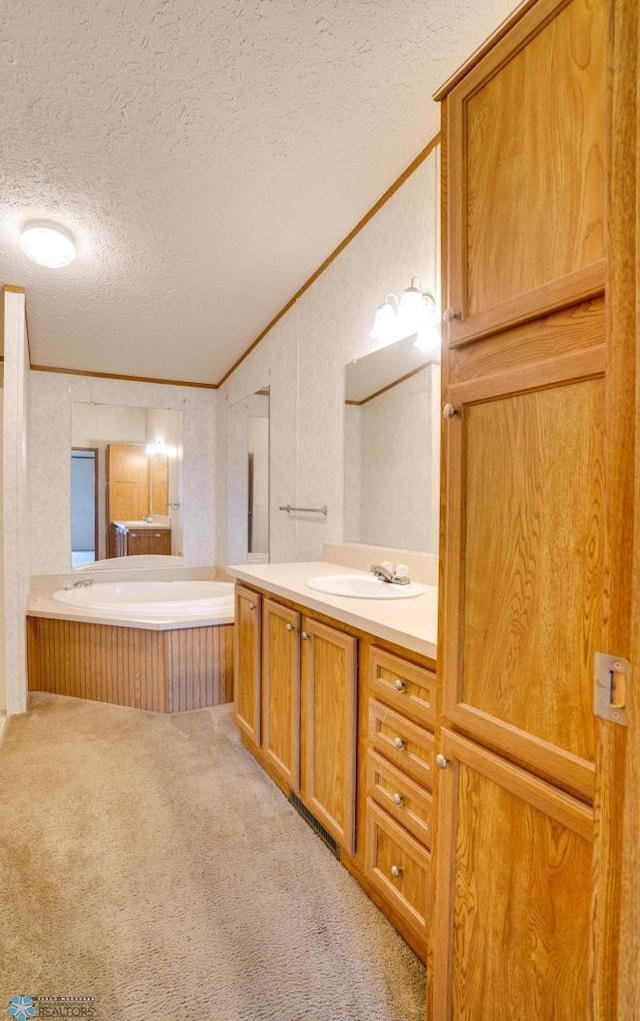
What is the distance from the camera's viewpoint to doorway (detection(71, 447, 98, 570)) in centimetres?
417

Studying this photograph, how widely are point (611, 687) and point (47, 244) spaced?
2.75 metres

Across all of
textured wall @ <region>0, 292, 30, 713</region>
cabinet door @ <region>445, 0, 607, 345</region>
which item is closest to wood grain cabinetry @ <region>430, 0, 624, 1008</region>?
cabinet door @ <region>445, 0, 607, 345</region>

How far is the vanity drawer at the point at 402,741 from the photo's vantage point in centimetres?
121

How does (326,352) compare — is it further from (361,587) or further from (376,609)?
(376,609)

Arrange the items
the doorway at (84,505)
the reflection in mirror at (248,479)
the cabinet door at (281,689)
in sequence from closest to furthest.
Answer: the cabinet door at (281,689) < the reflection in mirror at (248,479) < the doorway at (84,505)

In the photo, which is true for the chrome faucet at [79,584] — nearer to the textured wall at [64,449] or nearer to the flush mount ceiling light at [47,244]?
the textured wall at [64,449]

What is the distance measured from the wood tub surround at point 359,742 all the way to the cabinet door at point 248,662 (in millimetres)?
78

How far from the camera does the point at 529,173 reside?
2.67ft

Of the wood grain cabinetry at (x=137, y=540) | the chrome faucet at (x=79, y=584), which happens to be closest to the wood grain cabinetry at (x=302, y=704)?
the chrome faucet at (x=79, y=584)

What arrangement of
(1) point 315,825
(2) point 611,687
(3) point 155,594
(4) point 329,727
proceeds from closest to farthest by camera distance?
(2) point 611,687 → (4) point 329,727 → (1) point 315,825 → (3) point 155,594

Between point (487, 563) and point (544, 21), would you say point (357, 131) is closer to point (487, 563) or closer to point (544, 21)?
point (544, 21)

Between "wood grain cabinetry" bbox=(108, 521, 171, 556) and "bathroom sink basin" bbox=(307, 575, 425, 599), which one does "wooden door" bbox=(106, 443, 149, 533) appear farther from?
"bathroom sink basin" bbox=(307, 575, 425, 599)

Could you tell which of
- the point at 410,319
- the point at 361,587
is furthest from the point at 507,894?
the point at 410,319

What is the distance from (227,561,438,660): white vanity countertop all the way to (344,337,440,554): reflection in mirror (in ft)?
0.82
